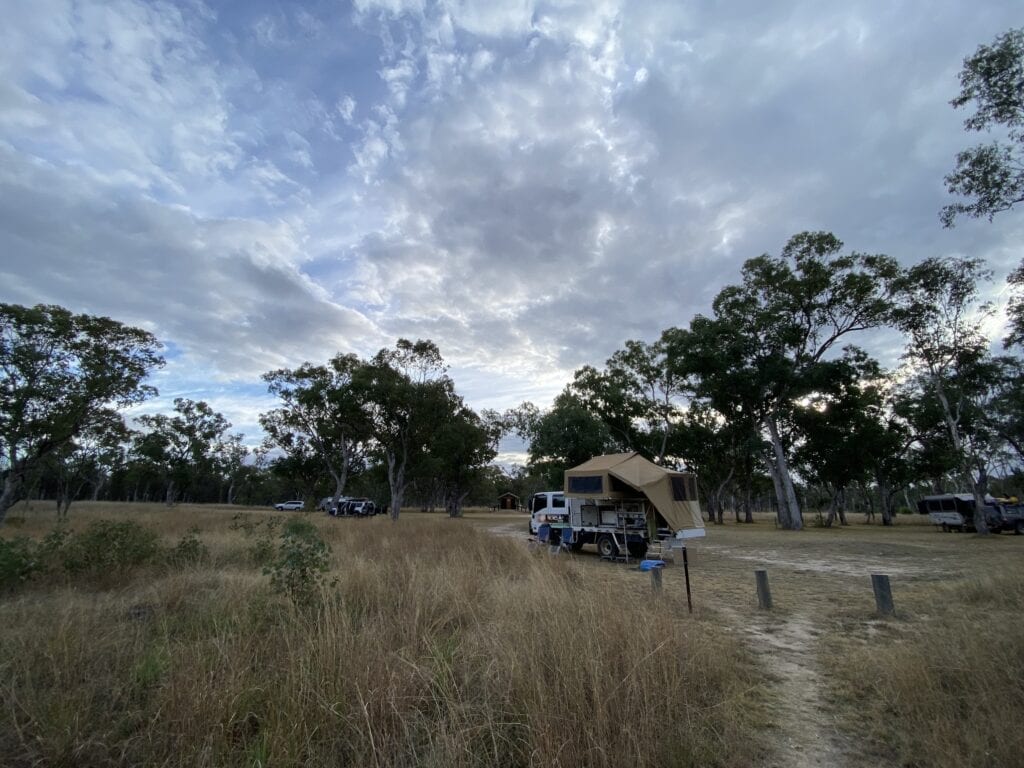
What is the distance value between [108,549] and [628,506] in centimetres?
1225

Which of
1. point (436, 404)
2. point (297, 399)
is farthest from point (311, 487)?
point (436, 404)

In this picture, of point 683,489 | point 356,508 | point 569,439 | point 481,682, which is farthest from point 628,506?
point 356,508

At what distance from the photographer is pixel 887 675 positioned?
3.93m

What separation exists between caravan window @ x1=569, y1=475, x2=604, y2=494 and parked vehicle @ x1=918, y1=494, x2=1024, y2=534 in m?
22.8

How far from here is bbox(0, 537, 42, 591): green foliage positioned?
20.6 ft

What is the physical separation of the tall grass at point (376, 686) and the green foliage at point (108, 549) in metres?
2.64

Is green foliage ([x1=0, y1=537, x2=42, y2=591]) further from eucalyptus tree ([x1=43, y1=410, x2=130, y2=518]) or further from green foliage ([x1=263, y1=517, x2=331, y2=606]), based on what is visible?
eucalyptus tree ([x1=43, y1=410, x2=130, y2=518])

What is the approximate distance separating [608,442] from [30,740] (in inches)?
1322

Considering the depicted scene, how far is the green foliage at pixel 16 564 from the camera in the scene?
247 inches

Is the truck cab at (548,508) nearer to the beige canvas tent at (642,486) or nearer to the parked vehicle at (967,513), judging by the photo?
the beige canvas tent at (642,486)

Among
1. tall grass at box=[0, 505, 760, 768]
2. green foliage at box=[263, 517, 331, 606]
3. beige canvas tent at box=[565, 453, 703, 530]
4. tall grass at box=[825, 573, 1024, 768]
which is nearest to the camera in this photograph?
tall grass at box=[0, 505, 760, 768]

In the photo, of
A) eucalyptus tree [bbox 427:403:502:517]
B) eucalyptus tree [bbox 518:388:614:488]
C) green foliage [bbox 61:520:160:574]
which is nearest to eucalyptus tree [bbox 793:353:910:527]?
eucalyptus tree [bbox 518:388:614:488]

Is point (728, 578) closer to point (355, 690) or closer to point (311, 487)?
point (355, 690)

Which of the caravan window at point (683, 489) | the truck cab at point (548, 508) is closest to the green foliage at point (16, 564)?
the caravan window at point (683, 489)
